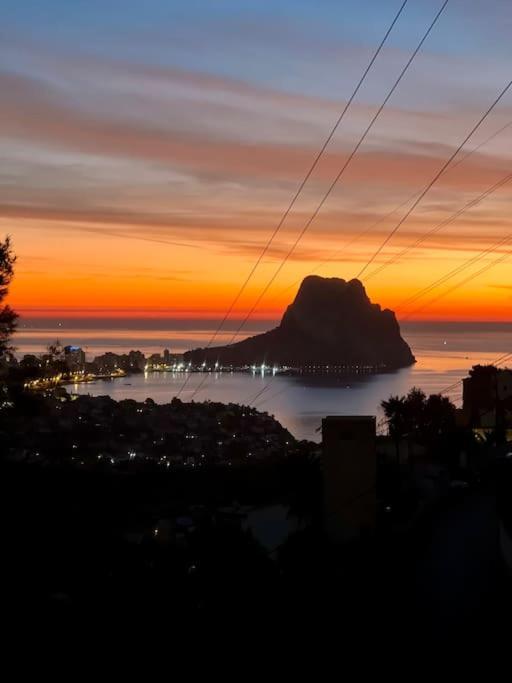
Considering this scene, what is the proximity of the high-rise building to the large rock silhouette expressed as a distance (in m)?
130

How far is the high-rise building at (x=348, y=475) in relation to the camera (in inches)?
580

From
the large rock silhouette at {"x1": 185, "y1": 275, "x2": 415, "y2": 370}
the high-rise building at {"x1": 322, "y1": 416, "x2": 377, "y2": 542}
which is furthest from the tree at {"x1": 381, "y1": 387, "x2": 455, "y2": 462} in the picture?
the large rock silhouette at {"x1": 185, "y1": 275, "x2": 415, "y2": 370}

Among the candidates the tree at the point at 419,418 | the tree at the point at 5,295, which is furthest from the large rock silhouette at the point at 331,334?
the tree at the point at 5,295

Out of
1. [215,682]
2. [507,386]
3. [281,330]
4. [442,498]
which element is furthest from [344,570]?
[281,330]

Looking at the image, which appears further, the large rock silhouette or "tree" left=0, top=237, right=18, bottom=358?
the large rock silhouette

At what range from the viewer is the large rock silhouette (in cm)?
14800

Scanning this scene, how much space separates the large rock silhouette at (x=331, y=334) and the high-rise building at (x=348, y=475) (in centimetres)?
12971

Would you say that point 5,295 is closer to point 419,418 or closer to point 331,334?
point 419,418

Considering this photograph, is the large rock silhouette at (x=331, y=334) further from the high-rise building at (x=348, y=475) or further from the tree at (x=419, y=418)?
the high-rise building at (x=348, y=475)

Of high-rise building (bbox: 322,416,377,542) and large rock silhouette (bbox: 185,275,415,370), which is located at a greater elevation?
large rock silhouette (bbox: 185,275,415,370)

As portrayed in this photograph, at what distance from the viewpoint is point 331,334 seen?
153250 mm

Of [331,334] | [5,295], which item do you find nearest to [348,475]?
[5,295]

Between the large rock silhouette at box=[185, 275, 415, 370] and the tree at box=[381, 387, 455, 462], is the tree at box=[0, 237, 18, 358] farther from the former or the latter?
the large rock silhouette at box=[185, 275, 415, 370]

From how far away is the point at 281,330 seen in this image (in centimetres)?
15800
